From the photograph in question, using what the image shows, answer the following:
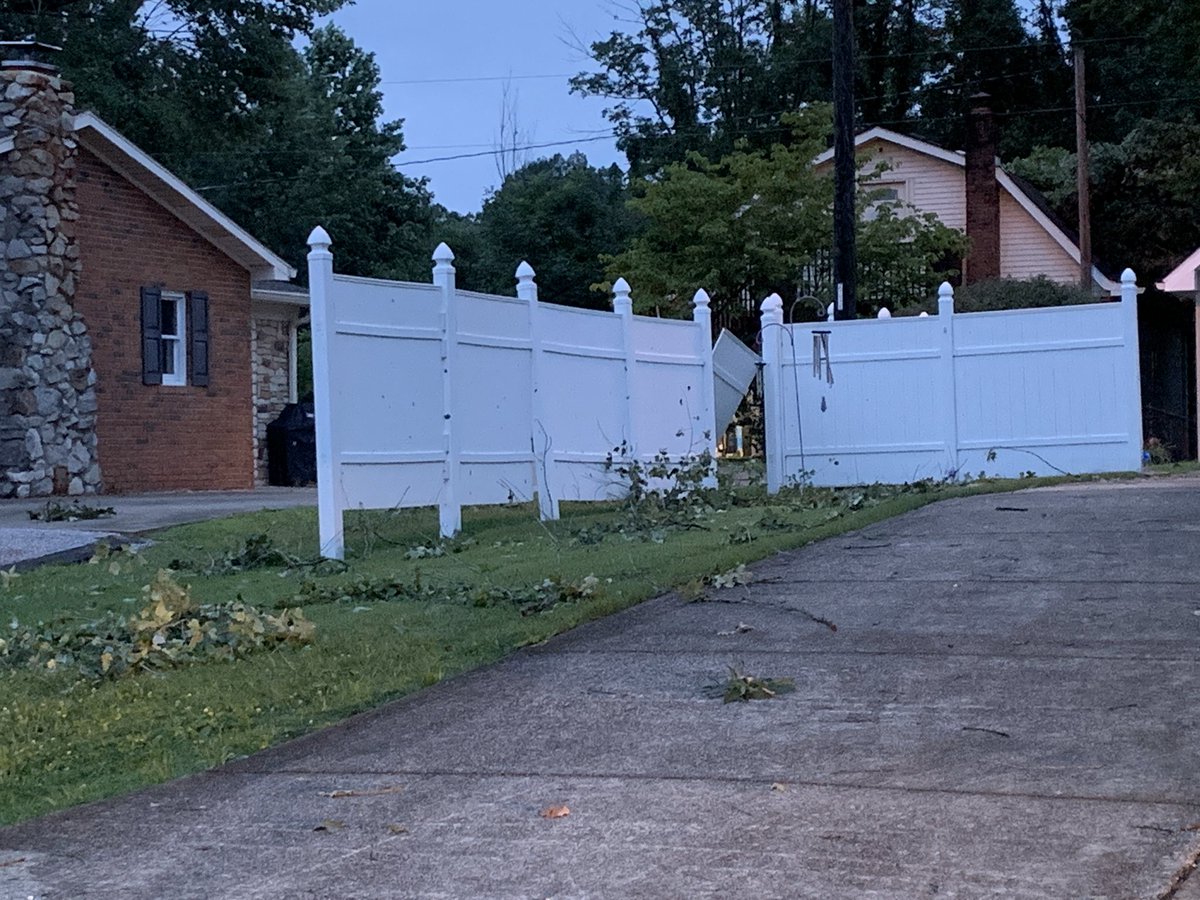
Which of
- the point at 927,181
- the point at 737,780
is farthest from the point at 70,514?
the point at 927,181

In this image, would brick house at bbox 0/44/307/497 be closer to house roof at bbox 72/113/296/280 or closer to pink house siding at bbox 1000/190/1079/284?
house roof at bbox 72/113/296/280

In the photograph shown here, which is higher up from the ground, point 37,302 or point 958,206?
point 958,206

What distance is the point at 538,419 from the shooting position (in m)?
12.8

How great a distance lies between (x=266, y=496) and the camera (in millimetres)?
19031

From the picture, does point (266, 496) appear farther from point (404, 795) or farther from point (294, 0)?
point (294, 0)

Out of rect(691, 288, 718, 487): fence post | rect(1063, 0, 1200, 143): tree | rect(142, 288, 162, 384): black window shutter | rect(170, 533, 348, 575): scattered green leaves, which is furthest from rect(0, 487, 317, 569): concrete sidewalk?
rect(1063, 0, 1200, 143): tree

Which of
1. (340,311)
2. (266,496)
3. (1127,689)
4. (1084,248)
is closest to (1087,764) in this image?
(1127,689)

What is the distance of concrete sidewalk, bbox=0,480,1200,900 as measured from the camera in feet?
12.6

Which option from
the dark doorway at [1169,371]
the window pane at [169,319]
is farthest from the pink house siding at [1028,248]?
the window pane at [169,319]

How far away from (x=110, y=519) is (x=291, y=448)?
10.6 meters

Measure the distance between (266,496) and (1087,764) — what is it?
1542 cm

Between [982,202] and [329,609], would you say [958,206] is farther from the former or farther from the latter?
[329,609]

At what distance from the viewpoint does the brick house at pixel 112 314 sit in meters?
19.7

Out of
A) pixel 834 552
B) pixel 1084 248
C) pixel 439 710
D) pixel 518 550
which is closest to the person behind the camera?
pixel 439 710
